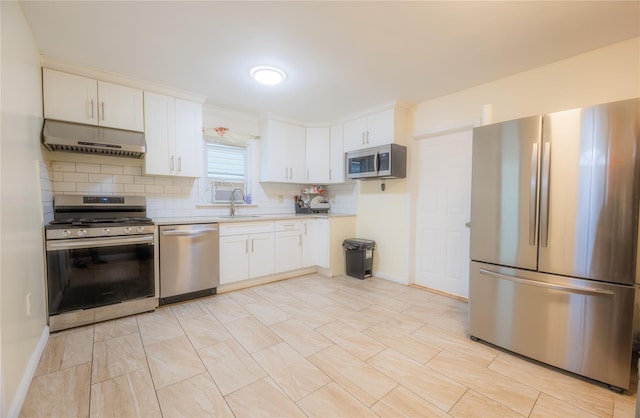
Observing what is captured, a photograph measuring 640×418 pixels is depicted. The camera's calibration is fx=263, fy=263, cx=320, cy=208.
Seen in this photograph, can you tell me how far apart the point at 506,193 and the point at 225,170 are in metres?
3.49

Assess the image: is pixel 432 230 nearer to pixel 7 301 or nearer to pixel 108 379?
pixel 108 379

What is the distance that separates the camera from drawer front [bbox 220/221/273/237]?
3.27 metres

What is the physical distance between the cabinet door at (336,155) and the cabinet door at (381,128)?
55cm

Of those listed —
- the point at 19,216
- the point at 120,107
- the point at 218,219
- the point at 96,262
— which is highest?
the point at 120,107

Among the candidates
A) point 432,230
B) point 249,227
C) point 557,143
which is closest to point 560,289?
point 557,143

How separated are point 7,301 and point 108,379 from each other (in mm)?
753

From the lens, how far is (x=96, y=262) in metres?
2.44

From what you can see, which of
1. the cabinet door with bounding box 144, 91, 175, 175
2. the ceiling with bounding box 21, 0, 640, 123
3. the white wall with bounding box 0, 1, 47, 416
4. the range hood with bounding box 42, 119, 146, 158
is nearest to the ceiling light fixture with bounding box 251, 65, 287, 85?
the ceiling with bounding box 21, 0, 640, 123

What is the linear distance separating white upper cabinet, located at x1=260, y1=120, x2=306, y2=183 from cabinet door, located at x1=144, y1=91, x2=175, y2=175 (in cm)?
133

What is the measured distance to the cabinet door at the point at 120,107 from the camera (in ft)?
8.82

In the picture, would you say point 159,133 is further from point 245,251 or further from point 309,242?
point 309,242

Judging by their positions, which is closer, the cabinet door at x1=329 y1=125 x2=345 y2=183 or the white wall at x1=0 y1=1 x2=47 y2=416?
the white wall at x1=0 y1=1 x2=47 y2=416

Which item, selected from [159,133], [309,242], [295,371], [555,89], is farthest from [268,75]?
[555,89]

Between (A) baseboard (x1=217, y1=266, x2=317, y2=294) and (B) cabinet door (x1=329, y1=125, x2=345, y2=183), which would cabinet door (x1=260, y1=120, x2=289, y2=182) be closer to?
(B) cabinet door (x1=329, y1=125, x2=345, y2=183)
